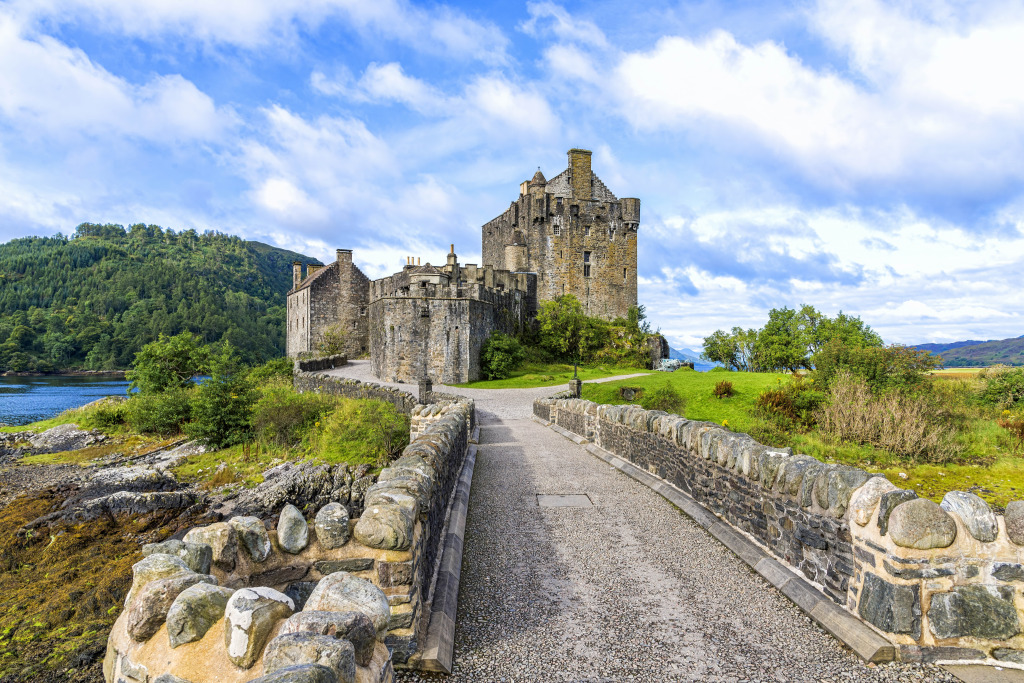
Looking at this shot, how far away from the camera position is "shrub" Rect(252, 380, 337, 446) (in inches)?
792

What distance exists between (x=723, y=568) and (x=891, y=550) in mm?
1861

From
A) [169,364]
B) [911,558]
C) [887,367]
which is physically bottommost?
[911,558]

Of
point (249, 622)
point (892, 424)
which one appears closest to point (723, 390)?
point (892, 424)

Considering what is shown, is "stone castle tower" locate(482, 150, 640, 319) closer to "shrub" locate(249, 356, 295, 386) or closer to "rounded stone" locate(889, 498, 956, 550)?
"shrub" locate(249, 356, 295, 386)

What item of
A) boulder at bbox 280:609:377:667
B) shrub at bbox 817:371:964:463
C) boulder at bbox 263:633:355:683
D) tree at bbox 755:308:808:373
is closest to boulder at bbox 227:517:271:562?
boulder at bbox 280:609:377:667

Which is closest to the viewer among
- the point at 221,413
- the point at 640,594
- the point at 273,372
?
the point at 640,594

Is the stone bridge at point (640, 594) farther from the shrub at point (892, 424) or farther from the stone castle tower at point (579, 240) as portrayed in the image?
the stone castle tower at point (579, 240)

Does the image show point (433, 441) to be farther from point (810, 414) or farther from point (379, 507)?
point (810, 414)

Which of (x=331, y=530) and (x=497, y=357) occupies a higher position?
(x=497, y=357)

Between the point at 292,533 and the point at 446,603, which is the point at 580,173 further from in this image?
the point at 292,533

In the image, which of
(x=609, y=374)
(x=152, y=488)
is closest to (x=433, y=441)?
(x=152, y=488)

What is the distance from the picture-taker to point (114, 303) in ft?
240

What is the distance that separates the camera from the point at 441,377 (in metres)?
29.5

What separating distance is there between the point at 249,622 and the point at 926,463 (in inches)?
484
